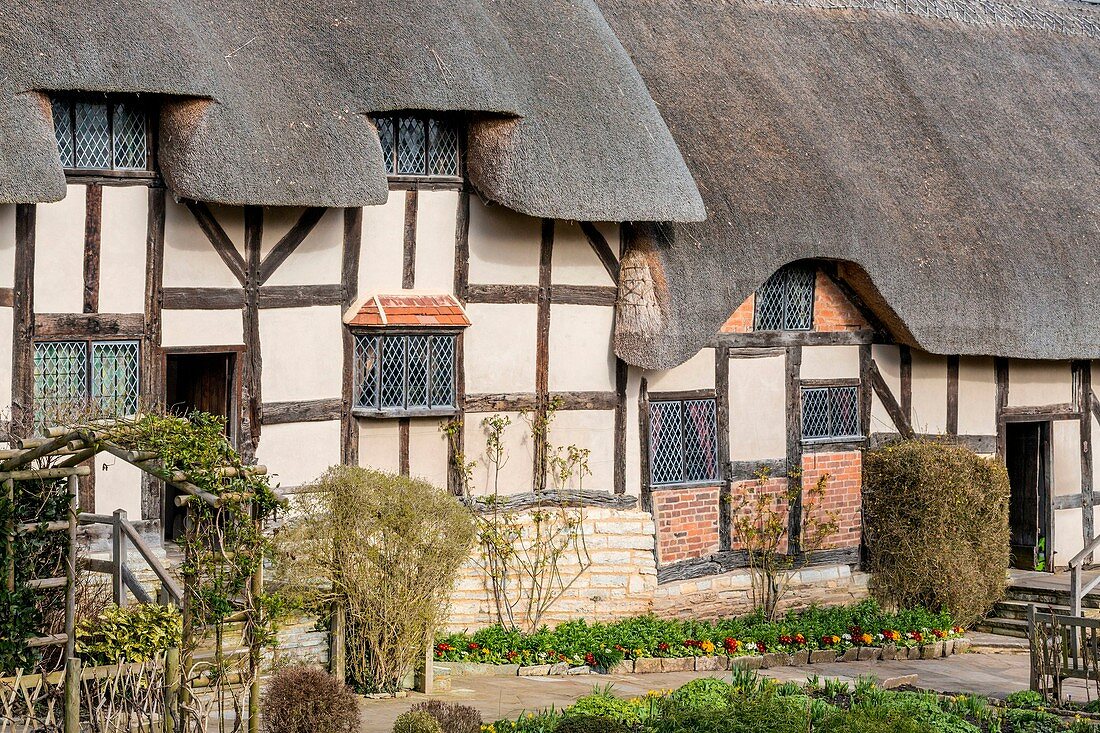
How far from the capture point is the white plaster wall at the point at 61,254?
10984 millimetres

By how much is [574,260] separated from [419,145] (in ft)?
5.92

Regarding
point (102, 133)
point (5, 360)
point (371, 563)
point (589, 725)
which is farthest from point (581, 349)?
point (589, 725)

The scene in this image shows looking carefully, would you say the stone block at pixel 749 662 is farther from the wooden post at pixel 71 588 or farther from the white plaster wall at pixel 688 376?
the wooden post at pixel 71 588

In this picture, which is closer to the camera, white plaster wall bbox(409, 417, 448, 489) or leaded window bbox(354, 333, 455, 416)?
leaded window bbox(354, 333, 455, 416)

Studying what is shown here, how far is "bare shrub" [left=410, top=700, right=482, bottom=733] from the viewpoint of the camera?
8805 millimetres

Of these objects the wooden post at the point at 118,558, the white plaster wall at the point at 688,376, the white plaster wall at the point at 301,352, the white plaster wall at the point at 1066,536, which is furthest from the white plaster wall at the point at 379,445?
the white plaster wall at the point at 1066,536

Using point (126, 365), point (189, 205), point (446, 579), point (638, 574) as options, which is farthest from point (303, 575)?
point (638, 574)

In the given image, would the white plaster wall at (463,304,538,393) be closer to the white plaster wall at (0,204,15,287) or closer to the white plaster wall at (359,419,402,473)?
the white plaster wall at (359,419,402,473)

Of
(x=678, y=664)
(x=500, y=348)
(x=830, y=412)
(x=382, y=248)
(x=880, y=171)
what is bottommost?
(x=678, y=664)

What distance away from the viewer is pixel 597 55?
46.5 feet

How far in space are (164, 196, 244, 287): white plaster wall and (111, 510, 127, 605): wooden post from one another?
2023mm

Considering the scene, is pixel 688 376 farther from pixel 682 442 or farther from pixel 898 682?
pixel 898 682

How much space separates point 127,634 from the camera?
9680mm

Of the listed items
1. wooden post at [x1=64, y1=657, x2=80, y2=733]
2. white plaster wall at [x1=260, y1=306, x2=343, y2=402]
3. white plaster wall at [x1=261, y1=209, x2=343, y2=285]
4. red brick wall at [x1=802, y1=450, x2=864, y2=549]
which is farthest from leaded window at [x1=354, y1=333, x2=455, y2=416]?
wooden post at [x1=64, y1=657, x2=80, y2=733]
